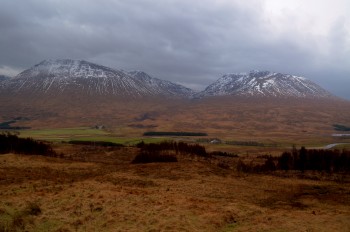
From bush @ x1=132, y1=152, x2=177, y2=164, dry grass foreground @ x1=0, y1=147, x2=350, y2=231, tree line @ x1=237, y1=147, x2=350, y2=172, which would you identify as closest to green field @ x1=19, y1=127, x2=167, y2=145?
bush @ x1=132, y1=152, x2=177, y2=164

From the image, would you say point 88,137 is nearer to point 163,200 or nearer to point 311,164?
point 311,164

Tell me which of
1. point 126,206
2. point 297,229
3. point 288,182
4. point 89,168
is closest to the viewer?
point 297,229

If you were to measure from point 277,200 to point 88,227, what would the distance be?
1329cm

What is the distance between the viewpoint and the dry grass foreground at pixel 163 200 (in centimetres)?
1723

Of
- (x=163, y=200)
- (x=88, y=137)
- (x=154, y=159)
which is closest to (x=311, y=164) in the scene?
(x=154, y=159)

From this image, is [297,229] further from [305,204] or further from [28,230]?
[28,230]

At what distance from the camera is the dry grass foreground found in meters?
17.2

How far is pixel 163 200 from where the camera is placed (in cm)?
2145

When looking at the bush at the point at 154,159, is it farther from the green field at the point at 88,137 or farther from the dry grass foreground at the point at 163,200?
the green field at the point at 88,137

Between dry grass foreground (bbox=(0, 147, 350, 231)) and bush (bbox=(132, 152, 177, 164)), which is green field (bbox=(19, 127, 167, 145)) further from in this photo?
dry grass foreground (bbox=(0, 147, 350, 231))

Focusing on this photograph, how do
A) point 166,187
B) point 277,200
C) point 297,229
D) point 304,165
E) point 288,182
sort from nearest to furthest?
1. point 297,229
2. point 277,200
3. point 166,187
4. point 288,182
5. point 304,165

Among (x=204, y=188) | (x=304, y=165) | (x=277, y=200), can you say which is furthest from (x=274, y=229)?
(x=304, y=165)

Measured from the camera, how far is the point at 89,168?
118 ft

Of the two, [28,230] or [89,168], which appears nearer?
[28,230]
